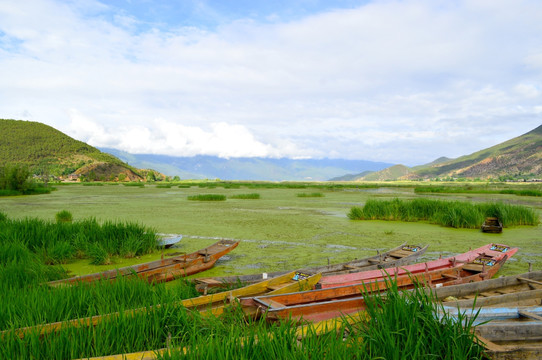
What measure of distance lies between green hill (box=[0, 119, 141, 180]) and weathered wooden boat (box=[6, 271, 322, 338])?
84384mm

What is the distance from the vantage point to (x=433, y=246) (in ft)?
32.4

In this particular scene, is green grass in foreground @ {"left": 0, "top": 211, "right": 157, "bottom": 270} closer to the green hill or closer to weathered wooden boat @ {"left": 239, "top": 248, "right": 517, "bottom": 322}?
weathered wooden boat @ {"left": 239, "top": 248, "right": 517, "bottom": 322}

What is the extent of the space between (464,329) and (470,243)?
818cm

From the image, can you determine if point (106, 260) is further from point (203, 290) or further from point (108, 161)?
point (108, 161)

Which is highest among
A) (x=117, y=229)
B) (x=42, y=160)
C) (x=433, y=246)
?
(x=42, y=160)

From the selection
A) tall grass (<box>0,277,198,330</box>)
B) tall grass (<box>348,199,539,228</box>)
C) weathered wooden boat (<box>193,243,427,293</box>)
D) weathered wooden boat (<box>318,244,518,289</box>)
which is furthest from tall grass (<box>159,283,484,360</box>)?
tall grass (<box>348,199,539,228</box>)

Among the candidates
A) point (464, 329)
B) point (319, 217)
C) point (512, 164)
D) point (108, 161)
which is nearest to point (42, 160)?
point (108, 161)

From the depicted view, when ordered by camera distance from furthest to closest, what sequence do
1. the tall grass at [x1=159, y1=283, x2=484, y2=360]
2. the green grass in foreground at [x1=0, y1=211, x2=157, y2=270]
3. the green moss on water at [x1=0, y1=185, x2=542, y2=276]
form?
the green moss on water at [x1=0, y1=185, x2=542, y2=276], the green grass in foreground at [x1=0, y1=211, x2=157, y2=270], the tall grass at [x1=159, y1=283, x2=484, y2=360]

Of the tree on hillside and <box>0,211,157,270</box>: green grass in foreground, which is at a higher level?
the tree on hillside

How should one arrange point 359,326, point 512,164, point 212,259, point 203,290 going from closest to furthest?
point 359,326 < point 203,290 < point 212,259 < point 512,164

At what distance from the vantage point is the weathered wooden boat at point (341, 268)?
5.32m

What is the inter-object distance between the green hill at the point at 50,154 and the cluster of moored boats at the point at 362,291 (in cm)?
8376

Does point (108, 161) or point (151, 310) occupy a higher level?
point (108, 161)

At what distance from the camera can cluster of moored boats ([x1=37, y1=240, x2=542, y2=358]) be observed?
333 centimetres
